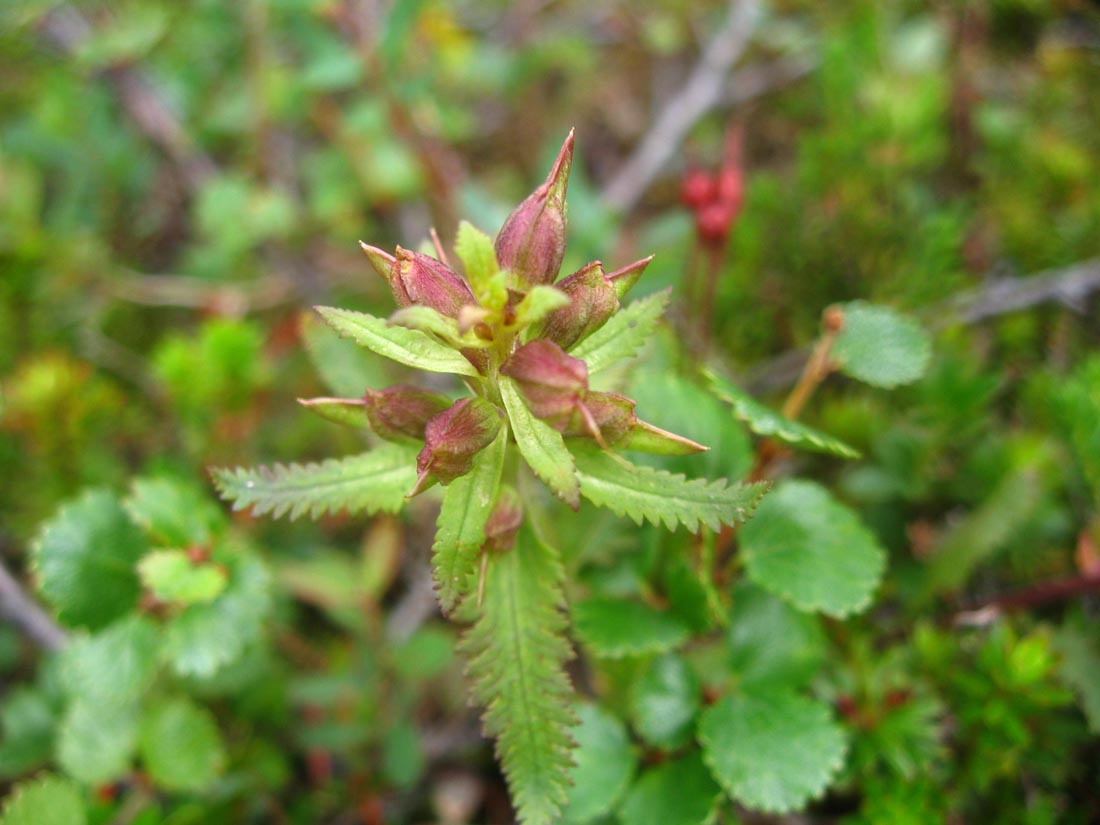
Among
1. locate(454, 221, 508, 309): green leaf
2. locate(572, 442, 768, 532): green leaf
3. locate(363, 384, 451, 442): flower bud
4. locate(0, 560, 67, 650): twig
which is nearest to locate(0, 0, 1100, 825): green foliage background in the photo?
locate(0, 560, 67, 650): twig

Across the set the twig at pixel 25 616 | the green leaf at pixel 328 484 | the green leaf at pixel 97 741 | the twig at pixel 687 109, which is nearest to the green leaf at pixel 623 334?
the green leaf at pixel 328 484

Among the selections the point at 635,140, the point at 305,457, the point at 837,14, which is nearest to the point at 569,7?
the point at 635,140

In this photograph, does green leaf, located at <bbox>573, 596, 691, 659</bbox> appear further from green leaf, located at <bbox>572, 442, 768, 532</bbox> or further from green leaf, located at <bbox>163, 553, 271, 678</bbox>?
green leaf, located at <bbox>163, 553, 271, 678</bbox>

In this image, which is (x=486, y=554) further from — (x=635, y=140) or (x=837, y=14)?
(x=837, y=14)

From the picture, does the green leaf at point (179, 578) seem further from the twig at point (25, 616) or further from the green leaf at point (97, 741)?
the twig at point (25, 616)

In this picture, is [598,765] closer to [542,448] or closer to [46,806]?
[542,448]

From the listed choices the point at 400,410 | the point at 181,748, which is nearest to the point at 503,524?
the point at 400,410
